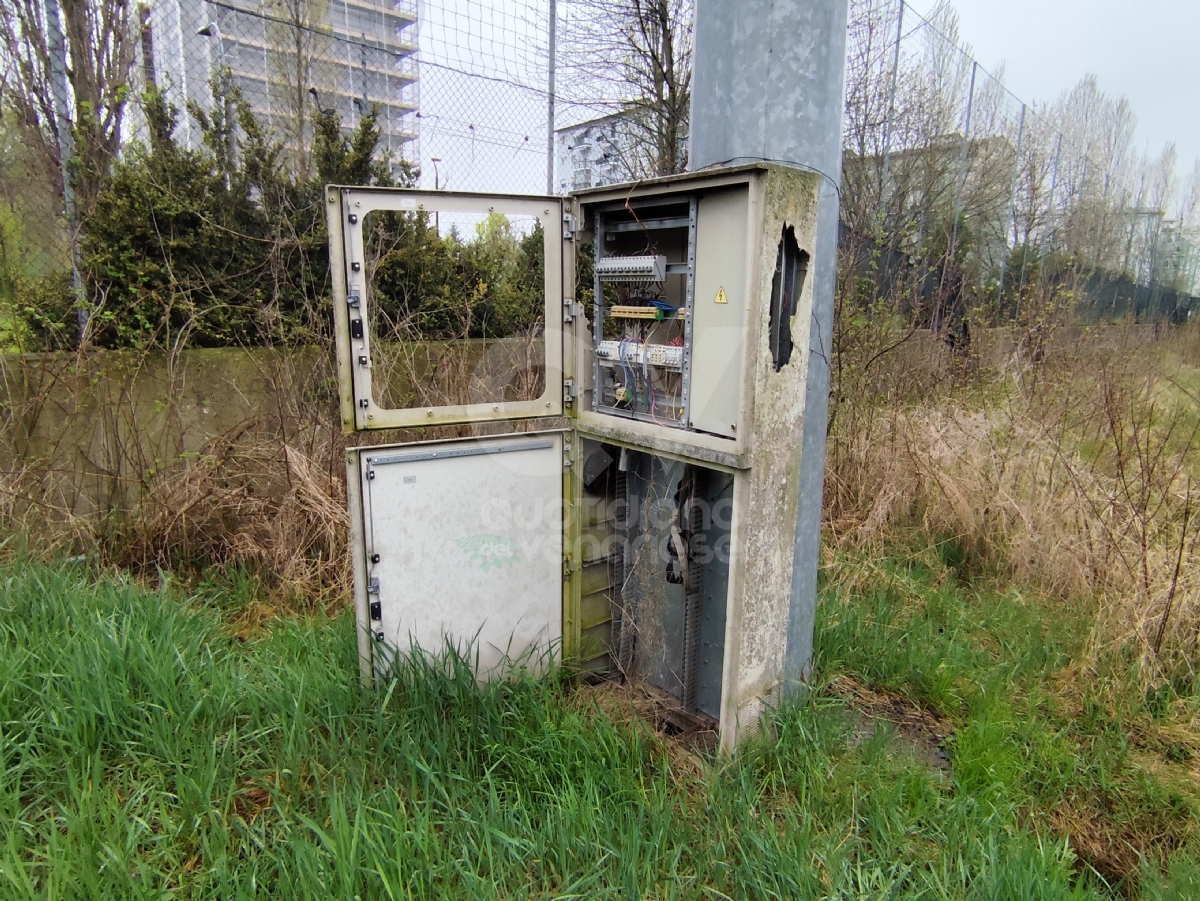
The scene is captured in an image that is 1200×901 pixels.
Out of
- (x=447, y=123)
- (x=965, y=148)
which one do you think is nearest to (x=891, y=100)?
(x=965, y=148)

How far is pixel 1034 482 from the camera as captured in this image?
4.14 meters

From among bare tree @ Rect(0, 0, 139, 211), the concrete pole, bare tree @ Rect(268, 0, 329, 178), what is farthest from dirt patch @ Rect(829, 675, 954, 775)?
bare tree @ Rect(268, 0, 329, 178)

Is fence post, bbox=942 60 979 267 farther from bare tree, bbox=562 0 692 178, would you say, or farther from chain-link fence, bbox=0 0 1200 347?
bare tree, bbox=562 0 692 178

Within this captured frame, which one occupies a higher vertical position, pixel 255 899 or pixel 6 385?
pixel 6 385

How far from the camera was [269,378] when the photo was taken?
4.21 metres

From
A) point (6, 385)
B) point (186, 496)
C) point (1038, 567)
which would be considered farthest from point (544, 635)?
point (6, 385)

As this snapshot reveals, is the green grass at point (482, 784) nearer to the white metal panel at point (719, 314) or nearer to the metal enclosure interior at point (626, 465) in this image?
the metal enclosure interior at point (626, 465)

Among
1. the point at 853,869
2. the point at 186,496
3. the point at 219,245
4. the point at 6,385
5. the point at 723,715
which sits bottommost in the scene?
the point at 853,869

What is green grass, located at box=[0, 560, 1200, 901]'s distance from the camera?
6.32ft

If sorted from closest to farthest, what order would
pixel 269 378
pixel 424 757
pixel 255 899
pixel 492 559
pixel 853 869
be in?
pixel 255 899
pixel 853 869
pixel 424 757
pixel 492 559
pixel 269 378

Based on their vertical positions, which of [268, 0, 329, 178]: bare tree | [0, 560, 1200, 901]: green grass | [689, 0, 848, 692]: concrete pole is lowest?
[0, 560, 1200, 901]: green grass

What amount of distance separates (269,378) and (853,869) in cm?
379

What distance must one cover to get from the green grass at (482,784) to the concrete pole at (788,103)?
2.09 feet

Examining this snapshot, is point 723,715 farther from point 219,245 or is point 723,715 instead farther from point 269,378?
point 219,245
